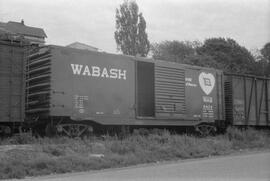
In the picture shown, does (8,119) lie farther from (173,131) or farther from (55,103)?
(173,131)

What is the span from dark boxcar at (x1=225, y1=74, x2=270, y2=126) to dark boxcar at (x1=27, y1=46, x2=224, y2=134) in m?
1.06

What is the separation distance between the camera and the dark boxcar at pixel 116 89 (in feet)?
46.8

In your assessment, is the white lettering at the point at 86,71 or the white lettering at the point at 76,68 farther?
the white lettering at the point at 86,71

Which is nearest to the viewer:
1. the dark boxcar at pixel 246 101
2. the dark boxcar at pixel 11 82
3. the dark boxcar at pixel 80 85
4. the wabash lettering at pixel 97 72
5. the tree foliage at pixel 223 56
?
the dark boxcar at pixel 11 82

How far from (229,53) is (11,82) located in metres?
43.4

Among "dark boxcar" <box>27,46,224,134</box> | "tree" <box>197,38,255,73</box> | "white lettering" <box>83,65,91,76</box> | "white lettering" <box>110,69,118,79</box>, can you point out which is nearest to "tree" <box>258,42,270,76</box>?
"tree" <box>197,38,255,73</box>

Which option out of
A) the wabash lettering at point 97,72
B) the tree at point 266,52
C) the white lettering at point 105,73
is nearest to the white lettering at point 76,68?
the wabash lettering at point 97,72

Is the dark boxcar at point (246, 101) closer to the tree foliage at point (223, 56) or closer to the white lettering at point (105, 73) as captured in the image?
the white lettering at point (105, 73)

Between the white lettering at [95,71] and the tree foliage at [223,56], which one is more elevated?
the tree foliage at [223,56]

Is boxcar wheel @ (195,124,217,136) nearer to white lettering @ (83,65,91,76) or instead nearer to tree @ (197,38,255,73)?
white lettering @ (83,65,91,76)

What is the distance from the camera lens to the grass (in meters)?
10.2

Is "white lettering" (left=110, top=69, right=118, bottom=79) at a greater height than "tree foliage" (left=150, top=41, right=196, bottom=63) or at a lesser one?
lesser

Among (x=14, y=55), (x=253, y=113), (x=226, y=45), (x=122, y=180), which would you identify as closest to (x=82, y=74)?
(x=14, y=55)

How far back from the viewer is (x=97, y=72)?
1539cm
